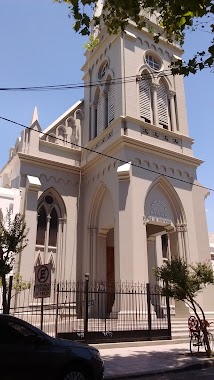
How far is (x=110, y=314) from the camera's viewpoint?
1634 centimetres

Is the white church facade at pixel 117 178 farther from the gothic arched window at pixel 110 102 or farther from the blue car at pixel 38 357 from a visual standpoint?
the blue car at pixel 38 357

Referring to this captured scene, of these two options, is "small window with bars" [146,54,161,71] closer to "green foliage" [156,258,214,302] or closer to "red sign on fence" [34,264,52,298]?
"green foliage" [156,258,214,302]

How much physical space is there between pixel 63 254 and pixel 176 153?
27.9 ft

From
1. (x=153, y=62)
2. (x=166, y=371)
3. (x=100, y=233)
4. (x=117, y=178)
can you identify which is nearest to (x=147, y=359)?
(x=166, y=371)

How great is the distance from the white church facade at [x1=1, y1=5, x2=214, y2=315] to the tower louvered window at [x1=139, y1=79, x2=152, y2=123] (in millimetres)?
74

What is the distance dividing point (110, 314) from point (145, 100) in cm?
1240

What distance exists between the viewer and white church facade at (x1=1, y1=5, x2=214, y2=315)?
61.4 ft

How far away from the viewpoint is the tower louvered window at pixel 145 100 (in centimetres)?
2136

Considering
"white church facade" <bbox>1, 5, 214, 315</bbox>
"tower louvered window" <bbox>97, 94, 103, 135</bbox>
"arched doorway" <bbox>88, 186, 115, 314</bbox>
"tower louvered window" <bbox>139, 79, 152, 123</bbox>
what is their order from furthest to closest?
"tower louvered window" <bbox>97, 94, 103, 135</bbox>
"tower louvered window" <bbox>139, 79, 152, 123</bbox>
"arched doorway" <bbox>88, 186, 115, 314</bbox>
"white church facade" <bbox>1, 5, 214, 315</bbox>

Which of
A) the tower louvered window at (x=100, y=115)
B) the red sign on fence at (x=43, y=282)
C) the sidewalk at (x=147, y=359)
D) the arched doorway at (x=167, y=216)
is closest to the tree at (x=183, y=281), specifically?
the sidewalk at (x=147, y=359)

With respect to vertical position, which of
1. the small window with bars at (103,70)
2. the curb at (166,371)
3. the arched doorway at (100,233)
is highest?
the small window with bars at (103,70)

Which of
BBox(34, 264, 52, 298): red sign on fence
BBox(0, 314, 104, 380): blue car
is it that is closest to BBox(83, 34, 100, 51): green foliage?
BBox(34, 264, 52, 298): red sign on fence

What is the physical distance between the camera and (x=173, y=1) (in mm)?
7504

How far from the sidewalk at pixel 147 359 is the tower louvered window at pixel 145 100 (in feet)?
41.2
